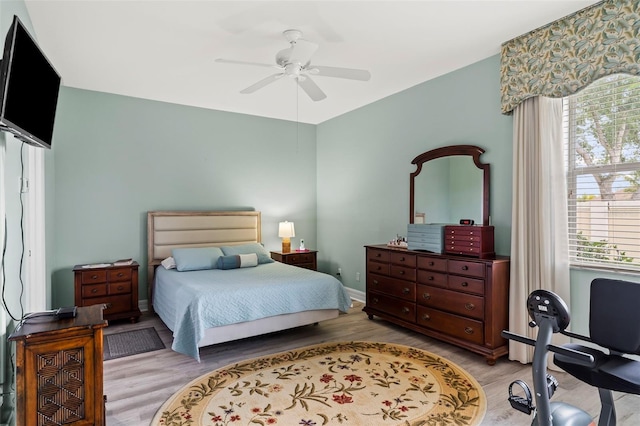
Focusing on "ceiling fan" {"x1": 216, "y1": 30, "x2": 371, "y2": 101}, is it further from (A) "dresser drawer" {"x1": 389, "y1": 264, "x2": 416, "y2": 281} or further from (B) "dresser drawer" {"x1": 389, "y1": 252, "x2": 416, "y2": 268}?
(A) "dresser drawer" {"x1": 389, "y1": 264, "x2": 416, "y2": 281}

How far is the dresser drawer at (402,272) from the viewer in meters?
4.04

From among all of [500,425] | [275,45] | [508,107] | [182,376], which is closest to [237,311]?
[182,376]

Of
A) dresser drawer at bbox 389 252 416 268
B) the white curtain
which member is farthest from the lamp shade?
the white curtain

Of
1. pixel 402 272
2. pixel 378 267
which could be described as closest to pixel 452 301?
pixel 402 272

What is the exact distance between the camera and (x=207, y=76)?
4211 millimetres

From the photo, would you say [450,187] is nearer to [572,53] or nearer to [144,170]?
[572,53]

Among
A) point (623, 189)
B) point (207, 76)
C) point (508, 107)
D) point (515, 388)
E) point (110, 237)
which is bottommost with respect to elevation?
point (515, 388)

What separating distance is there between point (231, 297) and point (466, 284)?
7.29ft

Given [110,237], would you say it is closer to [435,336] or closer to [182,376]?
[182,376]

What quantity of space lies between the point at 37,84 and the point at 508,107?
11.9 feet

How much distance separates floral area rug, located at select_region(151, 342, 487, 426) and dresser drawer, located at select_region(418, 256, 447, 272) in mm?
830

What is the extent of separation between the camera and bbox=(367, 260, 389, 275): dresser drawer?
4.41 metres

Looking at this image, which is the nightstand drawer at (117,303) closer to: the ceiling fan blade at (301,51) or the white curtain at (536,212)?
the ceiling fan blade at (301,51)

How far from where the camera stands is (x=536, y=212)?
326 centimetres
